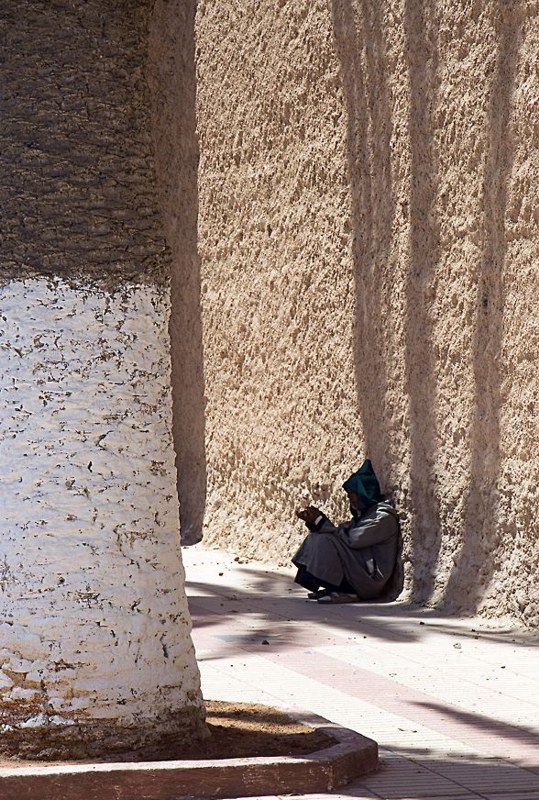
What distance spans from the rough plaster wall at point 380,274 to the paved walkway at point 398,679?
54cm

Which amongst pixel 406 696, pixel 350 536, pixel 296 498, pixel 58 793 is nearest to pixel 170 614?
pixel 58 793

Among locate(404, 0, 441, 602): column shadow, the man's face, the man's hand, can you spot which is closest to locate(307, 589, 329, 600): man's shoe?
the man's hand

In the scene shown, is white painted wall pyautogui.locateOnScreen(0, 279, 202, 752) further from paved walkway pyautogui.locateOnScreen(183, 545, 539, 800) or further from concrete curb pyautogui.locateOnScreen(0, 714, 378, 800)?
paved walkway pyautogui.locateOnScreen(183, 545, 539, 800)

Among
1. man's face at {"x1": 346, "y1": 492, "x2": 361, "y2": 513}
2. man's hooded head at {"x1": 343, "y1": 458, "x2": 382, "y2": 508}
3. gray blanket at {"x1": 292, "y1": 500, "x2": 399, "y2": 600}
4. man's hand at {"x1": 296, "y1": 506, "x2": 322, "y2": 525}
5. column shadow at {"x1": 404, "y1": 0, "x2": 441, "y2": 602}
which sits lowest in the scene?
gray blanket at {"x1": 292, "y1": 500, "x2": 399, "y2": 600}

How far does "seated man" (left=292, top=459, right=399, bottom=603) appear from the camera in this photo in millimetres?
8930

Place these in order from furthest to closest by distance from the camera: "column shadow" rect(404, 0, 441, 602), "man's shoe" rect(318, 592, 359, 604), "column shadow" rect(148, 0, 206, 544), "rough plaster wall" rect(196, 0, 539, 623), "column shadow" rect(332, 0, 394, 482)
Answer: "column shadow" rect(148, 0, 206, 544)
"column shadow" rect(332, 0, 394, 482)
"man's shoe" rect(318, 592, 359, 604)
"column shadow" rect(404, 0, 441, 602)
"rough plaster wall" rect(196, 0, 539, 623)

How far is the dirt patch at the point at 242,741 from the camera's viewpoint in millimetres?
4242

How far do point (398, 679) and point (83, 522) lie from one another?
8.04 feet

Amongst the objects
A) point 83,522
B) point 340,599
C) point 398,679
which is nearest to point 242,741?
point 83,522

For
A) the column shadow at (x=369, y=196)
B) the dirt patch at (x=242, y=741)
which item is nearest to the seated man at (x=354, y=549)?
the column shadow at (x=369, y=196)

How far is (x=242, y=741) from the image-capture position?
4457 millimetres

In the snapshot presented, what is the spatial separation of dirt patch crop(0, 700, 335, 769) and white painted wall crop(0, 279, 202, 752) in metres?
0.09

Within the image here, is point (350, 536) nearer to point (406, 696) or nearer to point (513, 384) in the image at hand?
point (513, 384)

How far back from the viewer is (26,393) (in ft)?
13.9
